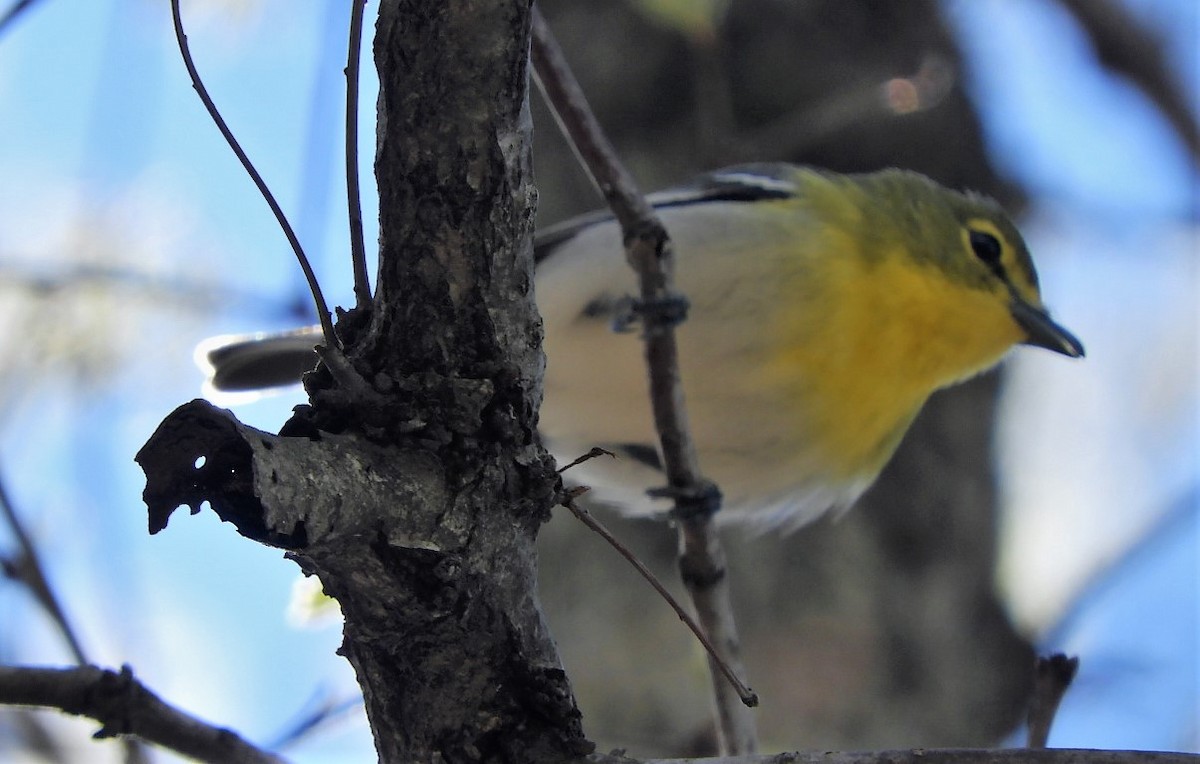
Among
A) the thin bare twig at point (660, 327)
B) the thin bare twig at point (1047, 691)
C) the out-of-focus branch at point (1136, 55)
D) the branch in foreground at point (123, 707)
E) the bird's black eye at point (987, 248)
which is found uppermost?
the out-of-focus branch at point (1136, 55)

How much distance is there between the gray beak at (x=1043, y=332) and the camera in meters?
3.63

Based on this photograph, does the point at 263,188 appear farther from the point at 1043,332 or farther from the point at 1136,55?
the point at 1136,55

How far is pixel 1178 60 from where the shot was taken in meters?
4.00

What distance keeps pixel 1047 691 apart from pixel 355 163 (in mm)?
1169

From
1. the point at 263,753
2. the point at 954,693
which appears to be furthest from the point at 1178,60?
the point at 263,753

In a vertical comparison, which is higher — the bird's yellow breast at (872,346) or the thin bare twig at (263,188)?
the bird's yellow breast at (872,346)

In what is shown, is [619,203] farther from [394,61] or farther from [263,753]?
[263,753]

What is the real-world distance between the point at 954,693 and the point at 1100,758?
3.12 metres

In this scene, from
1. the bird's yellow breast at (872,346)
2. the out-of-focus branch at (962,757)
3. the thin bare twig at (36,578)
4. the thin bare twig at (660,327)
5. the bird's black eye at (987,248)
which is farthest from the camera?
the bird's black eye at (987,248)

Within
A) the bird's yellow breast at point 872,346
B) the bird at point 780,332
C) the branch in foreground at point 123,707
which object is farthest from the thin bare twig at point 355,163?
the bird's yellow breast at point 872,346

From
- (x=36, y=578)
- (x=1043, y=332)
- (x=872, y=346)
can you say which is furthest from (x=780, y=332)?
(x=36, y=578)

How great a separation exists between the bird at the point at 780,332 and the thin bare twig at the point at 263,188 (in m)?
2.08

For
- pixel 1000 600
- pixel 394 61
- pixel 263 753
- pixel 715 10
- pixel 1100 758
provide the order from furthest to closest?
pixel 1000 600
pixel 715 10
pixel 263 753
pixel 394 61
pixel 1100 758

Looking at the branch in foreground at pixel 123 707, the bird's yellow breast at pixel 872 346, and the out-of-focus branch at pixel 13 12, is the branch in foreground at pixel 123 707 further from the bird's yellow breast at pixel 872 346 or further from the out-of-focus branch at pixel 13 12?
the bird's yellow breast at pixel 872 346
